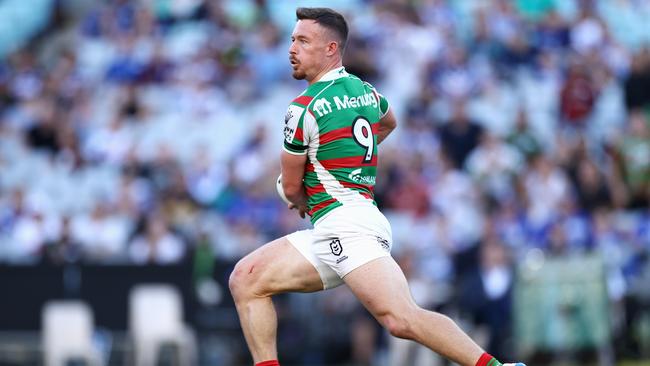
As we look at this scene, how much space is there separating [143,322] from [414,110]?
5.18 meters

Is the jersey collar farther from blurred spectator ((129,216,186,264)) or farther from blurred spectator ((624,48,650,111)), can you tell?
blurred spectator ((624,48,650,111))

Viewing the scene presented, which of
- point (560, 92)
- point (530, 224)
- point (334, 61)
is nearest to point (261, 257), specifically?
point (334, 61)

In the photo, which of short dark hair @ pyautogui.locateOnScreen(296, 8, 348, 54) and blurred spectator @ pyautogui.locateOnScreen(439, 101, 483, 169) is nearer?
short dark hair @ pyautogui.locateOnScreen(296, 8, 348, 54)

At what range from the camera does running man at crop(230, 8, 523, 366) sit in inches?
301

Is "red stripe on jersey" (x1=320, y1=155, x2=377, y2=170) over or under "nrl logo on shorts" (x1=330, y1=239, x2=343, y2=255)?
over

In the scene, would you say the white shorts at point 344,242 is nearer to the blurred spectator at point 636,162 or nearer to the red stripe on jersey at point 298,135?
the red stripe on jersey at point 298,135

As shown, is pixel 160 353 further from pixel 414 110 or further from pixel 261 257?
pixel 261 257

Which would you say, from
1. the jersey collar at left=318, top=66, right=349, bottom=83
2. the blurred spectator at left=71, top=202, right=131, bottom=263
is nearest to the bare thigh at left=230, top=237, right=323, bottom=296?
the jersey collar at left=318, top=66, right=349, bottom=83

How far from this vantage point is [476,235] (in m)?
16.8

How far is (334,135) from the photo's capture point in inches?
306

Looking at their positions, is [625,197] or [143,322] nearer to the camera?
[143,322]

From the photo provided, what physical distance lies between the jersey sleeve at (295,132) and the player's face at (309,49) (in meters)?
0.32

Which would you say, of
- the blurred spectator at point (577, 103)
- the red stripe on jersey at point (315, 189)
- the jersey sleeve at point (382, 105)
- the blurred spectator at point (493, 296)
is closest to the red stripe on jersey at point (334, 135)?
the red stripe on jersey at point (315, 189)

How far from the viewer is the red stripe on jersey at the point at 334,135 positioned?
7.75 m
